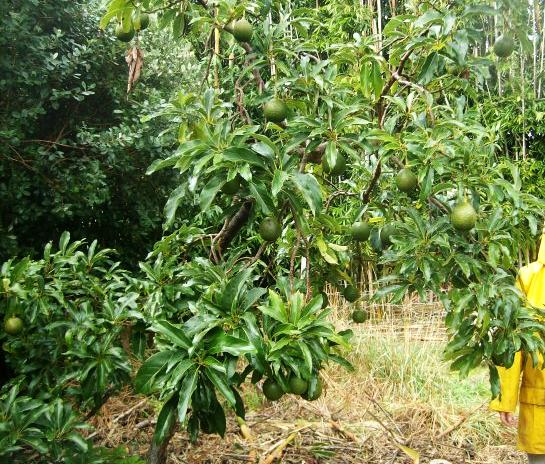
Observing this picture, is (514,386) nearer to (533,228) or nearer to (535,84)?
(533,228)

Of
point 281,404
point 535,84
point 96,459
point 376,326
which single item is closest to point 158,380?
point 96,459

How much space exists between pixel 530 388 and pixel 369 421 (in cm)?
117

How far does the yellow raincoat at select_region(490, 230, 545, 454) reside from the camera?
6.63 feet

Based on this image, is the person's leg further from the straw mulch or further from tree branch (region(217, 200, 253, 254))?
tree branch (region(217, 200, 253, 254))

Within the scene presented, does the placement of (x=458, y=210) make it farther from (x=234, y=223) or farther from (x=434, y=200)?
(x=234, y=223)

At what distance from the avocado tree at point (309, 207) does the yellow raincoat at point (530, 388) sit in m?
0.42

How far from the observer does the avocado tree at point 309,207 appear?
1187 millimetres

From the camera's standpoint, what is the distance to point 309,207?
147 centimetres

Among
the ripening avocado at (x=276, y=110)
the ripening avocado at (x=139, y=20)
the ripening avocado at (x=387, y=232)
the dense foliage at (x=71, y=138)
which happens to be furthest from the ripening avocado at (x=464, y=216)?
the dense foliage at (x=71, y=138)

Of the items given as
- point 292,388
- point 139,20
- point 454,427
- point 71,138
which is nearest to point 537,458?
point 454,427

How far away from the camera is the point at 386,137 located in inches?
55.4

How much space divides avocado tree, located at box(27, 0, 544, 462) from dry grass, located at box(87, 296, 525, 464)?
123 centimetres

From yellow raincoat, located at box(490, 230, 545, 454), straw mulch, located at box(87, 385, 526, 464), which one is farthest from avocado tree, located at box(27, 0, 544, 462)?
straw mulch, located at box(87, 385, 526, 464)

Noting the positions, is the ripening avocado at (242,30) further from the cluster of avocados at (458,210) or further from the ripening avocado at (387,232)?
the ripening avocado at (387,232)
